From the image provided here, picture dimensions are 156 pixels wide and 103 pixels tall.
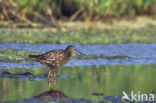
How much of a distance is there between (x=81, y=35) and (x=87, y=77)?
25.4 ft

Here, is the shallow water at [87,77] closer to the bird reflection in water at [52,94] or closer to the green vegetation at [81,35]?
the bird reflection in water at [52,94]

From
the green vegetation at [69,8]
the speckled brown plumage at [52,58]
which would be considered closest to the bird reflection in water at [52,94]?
the speckled brown plumage at [52,58]

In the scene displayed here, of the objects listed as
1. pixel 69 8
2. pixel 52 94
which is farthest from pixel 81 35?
pixel 52 94

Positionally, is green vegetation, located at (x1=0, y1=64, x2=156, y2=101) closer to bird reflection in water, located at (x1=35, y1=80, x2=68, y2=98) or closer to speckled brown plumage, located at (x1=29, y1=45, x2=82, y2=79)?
bird reflection in water, located at (x1=35, y1=80, x2=68, y2=98)

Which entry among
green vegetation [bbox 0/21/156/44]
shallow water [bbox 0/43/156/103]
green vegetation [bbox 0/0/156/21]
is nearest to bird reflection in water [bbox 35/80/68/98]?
shallow water [bbox 0/43/156/103]

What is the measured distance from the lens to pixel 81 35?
18078mm

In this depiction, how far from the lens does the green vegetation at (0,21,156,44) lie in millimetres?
16797

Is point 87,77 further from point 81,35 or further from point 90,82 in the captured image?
point 81,35

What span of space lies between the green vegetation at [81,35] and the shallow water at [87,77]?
1.81 m

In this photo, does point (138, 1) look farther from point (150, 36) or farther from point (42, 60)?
point (42, 60)

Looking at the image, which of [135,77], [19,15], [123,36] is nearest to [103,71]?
[135,77]

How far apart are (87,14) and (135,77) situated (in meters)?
11.7

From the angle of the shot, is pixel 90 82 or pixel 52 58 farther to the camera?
pixel 52 58

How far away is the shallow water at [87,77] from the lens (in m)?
8.40
